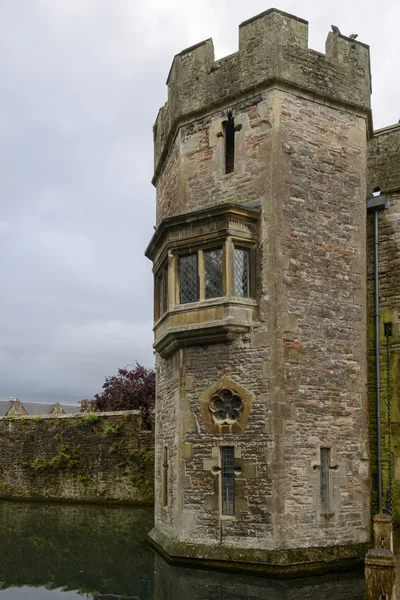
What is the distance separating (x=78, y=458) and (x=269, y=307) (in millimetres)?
12888

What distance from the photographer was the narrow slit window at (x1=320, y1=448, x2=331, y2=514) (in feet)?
36.6

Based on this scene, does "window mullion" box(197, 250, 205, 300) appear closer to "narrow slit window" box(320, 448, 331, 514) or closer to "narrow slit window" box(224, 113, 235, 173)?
"narrow slit window" box(224, 113, 235, 173)

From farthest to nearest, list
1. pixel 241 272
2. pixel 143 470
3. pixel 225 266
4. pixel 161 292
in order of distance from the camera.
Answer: pixel 143 470
pixel 161 292
pixel 241 272
pixel 225 266

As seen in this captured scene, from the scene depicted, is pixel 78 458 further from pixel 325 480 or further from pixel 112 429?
pixel 325 480

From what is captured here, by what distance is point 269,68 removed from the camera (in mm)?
11812

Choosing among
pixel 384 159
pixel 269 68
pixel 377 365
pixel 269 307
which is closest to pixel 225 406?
pixel 269 307

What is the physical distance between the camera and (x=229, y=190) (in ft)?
39.9

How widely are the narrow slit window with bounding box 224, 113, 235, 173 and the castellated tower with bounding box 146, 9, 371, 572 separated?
4cm

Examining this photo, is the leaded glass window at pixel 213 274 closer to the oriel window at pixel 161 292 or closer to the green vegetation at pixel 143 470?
the oriel window at pixel 161 292

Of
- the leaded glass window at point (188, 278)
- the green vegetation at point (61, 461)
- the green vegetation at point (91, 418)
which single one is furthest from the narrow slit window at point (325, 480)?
the green vegetation at point (61, 461)

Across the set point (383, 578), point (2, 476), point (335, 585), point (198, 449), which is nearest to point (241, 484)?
point (198, 449)

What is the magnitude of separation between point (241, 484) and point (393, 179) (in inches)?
289

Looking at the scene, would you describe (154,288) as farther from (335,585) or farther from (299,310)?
(335,585)

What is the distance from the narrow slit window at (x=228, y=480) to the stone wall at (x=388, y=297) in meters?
3.18
